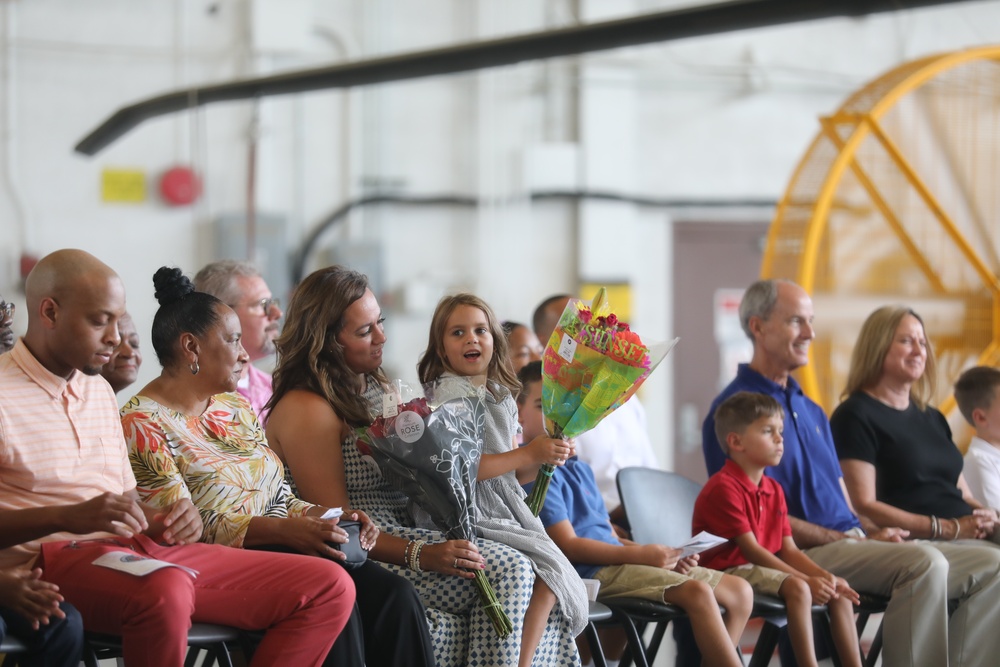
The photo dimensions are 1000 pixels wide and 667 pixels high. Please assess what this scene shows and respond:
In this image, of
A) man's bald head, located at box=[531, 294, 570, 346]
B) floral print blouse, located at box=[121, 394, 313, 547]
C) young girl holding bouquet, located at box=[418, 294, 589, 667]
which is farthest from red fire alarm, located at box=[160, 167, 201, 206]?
floral print blouse, located at box=[121, 394, 313, 547]

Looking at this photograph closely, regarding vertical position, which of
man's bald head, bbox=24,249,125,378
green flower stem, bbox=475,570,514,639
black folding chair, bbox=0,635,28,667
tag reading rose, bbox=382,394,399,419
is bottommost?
green flower stem, bbox=475,570,514,639

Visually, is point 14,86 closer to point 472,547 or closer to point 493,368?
point 493,368

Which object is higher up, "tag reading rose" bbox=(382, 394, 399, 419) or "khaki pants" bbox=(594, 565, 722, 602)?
"tag reading rose" bbox=(382, 394, 399, 419)

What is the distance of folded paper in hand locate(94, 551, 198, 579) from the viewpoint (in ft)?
7.28

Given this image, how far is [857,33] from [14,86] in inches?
184

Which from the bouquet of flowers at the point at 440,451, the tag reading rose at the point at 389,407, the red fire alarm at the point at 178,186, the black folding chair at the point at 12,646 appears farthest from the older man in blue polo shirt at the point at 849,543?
the red fire alarm at the point at 178,186

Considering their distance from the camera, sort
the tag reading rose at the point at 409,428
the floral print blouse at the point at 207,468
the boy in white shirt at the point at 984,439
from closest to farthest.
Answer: the floral print blouse at the point at 207,468
the tag reading rose at the point at 409,428
the boy in white shirt at the point at 984,439

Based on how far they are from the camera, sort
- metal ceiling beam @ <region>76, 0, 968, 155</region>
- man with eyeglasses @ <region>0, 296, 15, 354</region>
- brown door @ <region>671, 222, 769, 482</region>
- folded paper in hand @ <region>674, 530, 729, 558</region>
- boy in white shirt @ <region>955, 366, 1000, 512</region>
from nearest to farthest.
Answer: man with eyeglasses @ <region>0, 296, 15, 354</region> → folded paper in hand @ <region>674, 530, 729, 558</region> → metal ceiling beam @ <region>76, 0, 968, 155</region> → boy in white shirt @ <region>955, 366, 1000, 512</region> → brown door @ <region>671, 222, 769, 482</region>

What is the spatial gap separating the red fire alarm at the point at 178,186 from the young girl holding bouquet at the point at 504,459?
2985 mm

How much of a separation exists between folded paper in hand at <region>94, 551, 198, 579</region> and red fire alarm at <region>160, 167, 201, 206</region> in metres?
3.61

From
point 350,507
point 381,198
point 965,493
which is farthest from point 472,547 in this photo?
point 381,198

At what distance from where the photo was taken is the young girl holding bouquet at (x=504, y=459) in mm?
2746

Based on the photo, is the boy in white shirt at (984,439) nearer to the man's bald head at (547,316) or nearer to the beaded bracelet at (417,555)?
the man's bald head at (547,316)

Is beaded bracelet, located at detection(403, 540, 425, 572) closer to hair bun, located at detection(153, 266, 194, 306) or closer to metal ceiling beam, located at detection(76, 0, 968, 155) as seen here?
hair bun, located at detection(153, 266, 194, 306)
